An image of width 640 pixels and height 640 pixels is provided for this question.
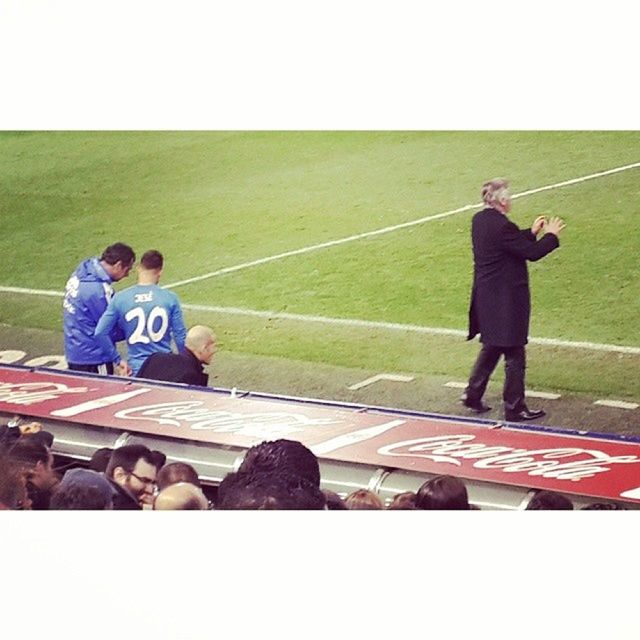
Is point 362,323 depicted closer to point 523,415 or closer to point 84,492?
point 523,415

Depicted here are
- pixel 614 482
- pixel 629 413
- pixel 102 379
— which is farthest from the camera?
pixel 102 379

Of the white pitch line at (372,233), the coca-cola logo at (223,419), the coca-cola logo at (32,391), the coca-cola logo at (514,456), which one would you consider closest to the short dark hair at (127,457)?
the coca-cola logo at (223,419)

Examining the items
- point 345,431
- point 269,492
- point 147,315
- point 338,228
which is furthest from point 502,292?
point 147,315

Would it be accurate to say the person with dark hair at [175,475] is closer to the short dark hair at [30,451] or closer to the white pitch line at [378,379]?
the short dark hair at [30,451]

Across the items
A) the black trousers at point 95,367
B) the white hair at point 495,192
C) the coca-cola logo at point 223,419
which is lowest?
the coca-cola logo at point 223,419

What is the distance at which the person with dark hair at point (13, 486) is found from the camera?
214 inches

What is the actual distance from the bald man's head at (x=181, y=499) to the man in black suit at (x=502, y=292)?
4.07ft

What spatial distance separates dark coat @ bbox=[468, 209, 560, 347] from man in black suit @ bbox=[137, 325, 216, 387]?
3.54 feet

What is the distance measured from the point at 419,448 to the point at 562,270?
3.00ft

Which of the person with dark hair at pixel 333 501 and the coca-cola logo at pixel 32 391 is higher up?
the coca-cola logo at pixel 32 391
